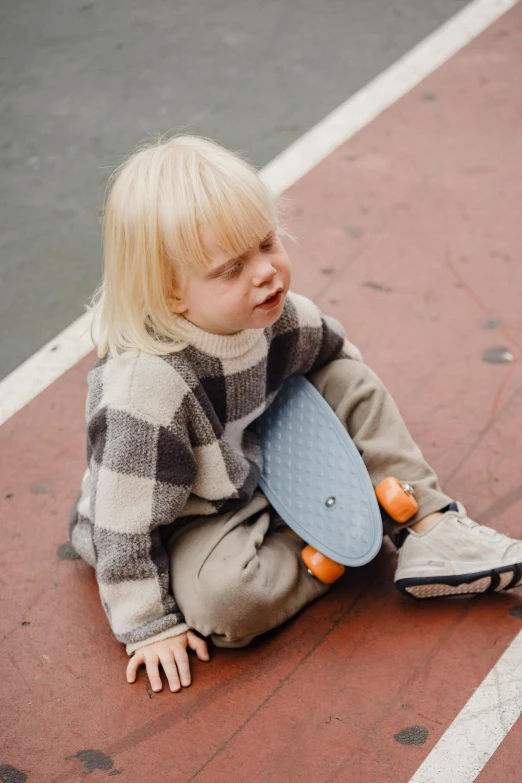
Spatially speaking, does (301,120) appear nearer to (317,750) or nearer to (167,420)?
(167,420)

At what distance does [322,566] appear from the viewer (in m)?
1.78

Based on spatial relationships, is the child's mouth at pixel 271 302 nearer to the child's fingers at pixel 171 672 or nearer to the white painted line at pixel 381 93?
the child's fingers at pixel 171 672

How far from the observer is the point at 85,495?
1844mm

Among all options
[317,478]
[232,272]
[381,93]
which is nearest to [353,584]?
[317,478]

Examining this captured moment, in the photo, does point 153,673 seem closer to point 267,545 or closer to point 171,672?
point 171,672

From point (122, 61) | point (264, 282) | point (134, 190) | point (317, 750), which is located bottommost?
point (317, 750)

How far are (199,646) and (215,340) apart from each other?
56 centimetres

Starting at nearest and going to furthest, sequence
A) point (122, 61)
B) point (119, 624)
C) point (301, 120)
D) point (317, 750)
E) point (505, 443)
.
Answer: point (317, 750) < point (119, 624) < point (505, 443) < point (301, 120) < point (122, 61)

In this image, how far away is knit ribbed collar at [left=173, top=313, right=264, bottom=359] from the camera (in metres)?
1.68

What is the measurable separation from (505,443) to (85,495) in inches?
35.4

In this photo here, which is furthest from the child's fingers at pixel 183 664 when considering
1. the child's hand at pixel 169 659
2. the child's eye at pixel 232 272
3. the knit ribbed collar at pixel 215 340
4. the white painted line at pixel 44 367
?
the white painted line at pixel 44 367

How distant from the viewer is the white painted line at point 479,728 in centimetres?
153

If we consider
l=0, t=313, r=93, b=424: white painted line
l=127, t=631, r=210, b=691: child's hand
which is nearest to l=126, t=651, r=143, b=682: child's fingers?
l=127, t=631, r=210, b=691: child's hand

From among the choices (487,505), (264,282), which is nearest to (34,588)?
(264,282)
